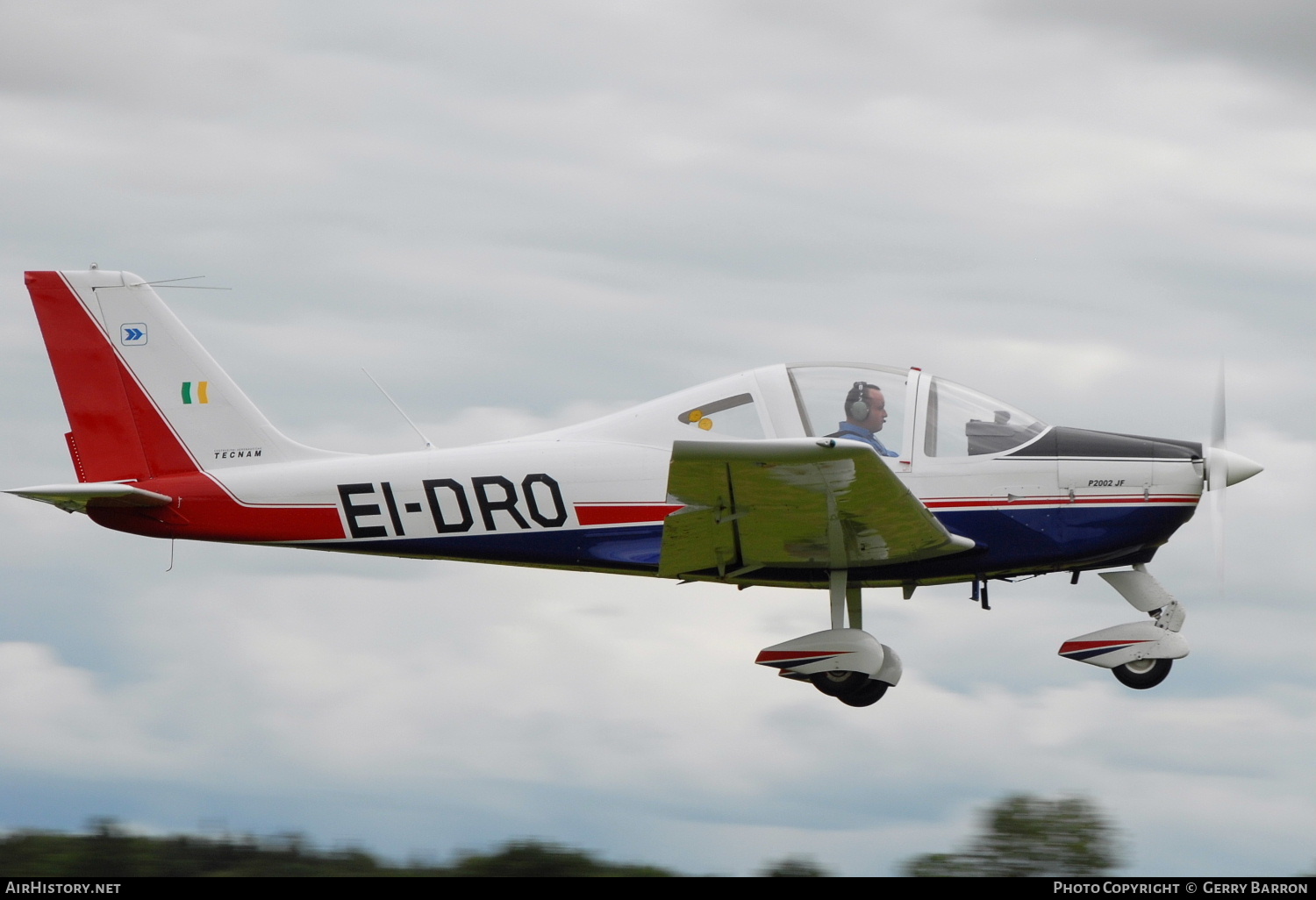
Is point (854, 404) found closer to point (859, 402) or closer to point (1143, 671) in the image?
point (859, 402)

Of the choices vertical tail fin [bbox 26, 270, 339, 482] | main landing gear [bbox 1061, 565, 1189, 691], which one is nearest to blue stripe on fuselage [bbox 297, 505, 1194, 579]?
main landing gear [bbox 1061, 565, 1189, 691]

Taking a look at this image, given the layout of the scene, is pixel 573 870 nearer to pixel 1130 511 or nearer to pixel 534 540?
pixel 534 540

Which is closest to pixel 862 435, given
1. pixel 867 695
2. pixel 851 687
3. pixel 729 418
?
pixel 729 418

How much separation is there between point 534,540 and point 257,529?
2130 mm

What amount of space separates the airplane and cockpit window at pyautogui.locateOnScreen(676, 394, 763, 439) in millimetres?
12

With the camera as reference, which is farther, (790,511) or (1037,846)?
(1037,846)

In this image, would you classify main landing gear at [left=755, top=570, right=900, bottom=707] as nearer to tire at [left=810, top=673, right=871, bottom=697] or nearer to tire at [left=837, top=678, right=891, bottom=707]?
tire at [left=810, top=673, right=871, bottom=697]

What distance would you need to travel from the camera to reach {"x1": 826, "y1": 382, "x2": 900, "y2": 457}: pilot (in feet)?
30.2

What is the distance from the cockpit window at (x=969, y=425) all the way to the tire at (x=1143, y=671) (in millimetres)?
1763

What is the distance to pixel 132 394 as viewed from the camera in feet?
34.3

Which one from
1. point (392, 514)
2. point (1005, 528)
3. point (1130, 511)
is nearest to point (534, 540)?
point (392, 514)

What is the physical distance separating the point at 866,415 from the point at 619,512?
1.89m

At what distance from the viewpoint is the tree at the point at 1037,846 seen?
11.6 m
